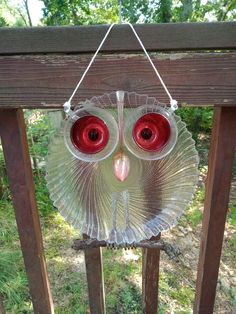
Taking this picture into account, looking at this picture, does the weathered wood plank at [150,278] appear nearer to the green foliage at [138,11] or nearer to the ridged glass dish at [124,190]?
the ridged glass dish at [124,190]

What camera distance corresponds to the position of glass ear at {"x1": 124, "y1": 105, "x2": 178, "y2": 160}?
2.07 ft

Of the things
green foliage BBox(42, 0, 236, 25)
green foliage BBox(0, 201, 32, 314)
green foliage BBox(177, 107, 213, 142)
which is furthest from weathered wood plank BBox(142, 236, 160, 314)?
green foliage BBox(42, 0, 236, 25)

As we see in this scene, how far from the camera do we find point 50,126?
3088 mm

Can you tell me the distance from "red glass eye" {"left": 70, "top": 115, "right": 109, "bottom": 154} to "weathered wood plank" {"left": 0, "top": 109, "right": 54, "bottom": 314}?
0.68ft

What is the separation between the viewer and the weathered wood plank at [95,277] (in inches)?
41.3

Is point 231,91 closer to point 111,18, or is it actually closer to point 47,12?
point 47,12

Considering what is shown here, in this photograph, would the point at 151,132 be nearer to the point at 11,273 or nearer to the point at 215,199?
the point at 215,199

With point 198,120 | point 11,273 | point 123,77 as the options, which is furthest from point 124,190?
point 198,120

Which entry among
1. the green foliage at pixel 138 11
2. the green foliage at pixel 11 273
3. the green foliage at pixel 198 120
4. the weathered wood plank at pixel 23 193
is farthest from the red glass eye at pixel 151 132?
the green foliage at pixel 138 11

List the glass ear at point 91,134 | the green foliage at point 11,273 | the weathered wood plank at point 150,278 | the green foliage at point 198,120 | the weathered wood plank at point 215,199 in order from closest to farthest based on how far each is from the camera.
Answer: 1. the glass ear at point 91,134
2. the weathered wood plank at point 215,199
3. the weathered wood plank at point 150,278
4. the green foliage at point 11,273
5. the green foliage at point 198,120

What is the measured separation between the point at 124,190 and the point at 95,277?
50 cm

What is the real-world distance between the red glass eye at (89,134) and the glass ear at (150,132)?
48 millimetres

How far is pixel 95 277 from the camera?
108 centimetres

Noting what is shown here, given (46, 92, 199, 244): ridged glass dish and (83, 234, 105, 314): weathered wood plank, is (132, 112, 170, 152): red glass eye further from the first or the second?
(83, 234, 105, 314): weathered wood plank
